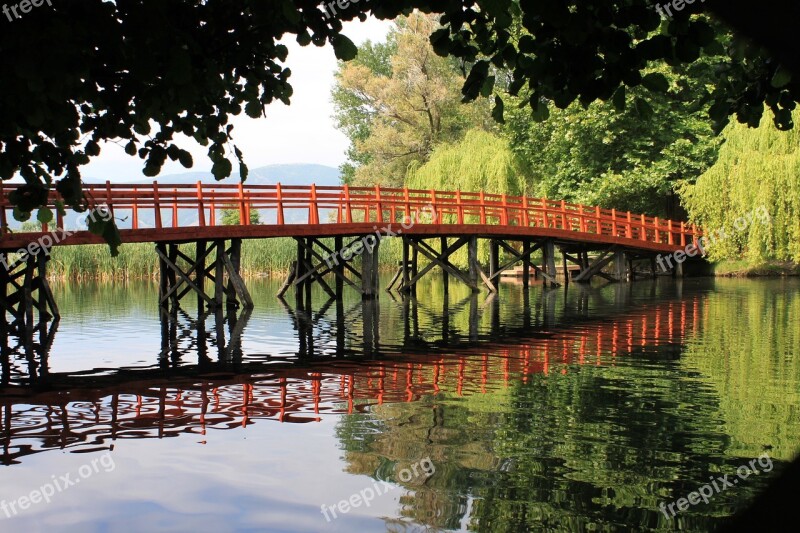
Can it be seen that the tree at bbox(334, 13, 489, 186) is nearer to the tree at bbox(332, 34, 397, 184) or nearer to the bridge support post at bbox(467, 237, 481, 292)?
the tree at bbox(332, 34, 397, 184)

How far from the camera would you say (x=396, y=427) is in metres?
7.36

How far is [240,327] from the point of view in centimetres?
1669

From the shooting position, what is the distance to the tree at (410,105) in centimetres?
3925

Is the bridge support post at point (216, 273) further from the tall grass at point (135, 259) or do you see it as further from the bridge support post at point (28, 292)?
the tall grass at point (135, 259)

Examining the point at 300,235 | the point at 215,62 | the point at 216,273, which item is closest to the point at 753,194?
the point at 300,235

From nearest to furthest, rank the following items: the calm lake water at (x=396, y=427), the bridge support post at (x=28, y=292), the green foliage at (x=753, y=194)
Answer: the calm lake water at (x=396, y=427) → the bridge support post at (x=28, y=292) → the green foliage at (x=753, y=194)

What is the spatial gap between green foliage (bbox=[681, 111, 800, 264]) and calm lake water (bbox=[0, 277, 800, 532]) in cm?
1272

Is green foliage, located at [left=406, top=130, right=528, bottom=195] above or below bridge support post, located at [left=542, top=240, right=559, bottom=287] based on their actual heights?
above

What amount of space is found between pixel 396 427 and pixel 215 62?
372cm

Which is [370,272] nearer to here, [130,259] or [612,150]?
[130,259]

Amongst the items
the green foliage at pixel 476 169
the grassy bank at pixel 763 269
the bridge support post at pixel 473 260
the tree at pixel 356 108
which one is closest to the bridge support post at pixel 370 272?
the bridge support post at pixel 473 260

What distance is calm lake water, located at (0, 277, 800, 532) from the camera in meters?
5.26

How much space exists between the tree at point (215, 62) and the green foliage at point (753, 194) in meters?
23.4

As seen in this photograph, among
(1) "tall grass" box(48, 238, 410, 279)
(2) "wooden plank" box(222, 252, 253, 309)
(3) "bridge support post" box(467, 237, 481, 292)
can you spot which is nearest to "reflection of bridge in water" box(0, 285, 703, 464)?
(2) "wooden plank" box(222, 252, 253, 309)
